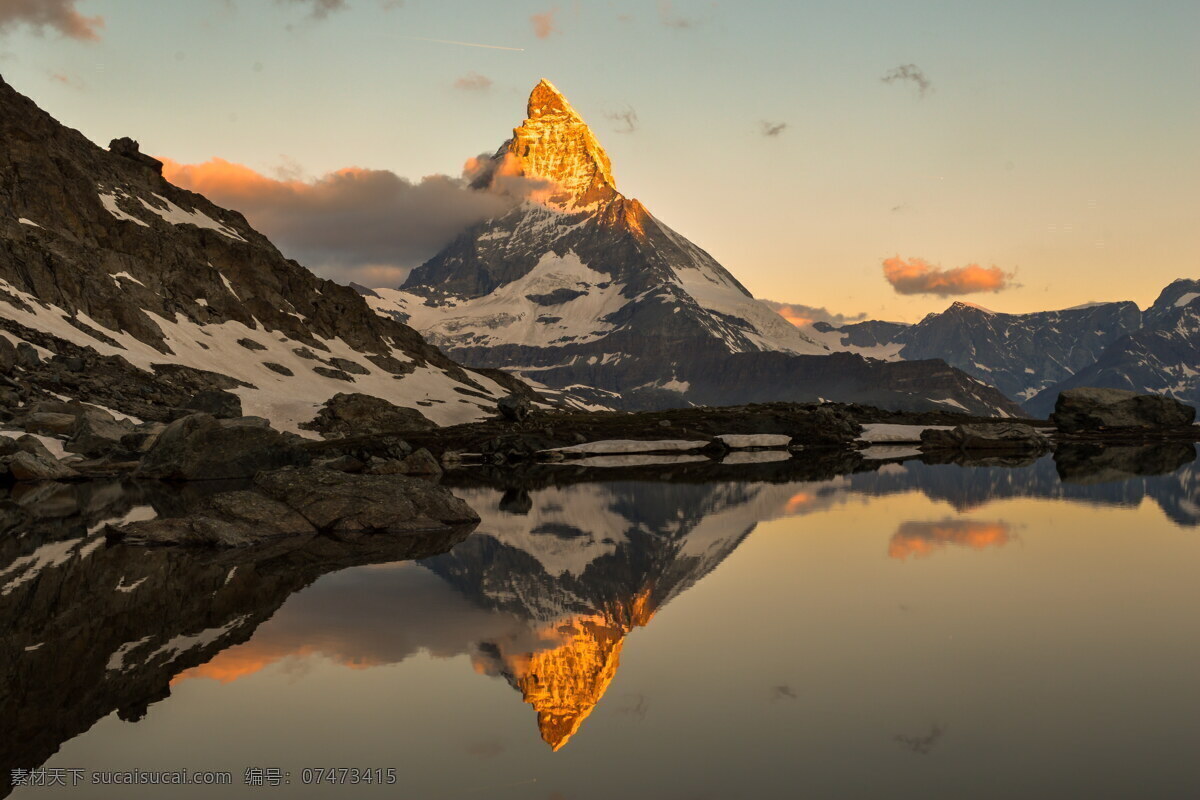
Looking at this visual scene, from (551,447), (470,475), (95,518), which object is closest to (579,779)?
(95,518)

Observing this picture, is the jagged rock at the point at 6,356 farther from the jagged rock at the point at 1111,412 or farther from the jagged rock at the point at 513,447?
the jagged rock at the point at 1111,412

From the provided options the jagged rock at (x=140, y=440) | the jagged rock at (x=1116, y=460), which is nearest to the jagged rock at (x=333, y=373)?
the jagged rock at (x=140, y=440)

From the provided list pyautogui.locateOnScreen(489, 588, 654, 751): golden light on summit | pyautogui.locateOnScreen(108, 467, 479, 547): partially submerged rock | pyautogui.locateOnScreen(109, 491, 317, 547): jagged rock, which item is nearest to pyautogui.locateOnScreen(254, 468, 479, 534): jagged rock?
pyautogui.locateOnScreen(108, 467, 479, 547): partially submerged rock

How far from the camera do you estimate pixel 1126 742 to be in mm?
13758

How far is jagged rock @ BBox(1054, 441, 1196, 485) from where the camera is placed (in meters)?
66.8

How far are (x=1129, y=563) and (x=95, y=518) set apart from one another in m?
40.0

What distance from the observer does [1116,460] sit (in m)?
83.6

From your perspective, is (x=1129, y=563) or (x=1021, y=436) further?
Result: (x=1021, y=436)

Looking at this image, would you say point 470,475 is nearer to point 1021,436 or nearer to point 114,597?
point 114,597

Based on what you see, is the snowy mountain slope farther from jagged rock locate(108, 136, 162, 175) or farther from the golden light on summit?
the golden light on summit

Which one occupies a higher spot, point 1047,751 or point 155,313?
point 155,313

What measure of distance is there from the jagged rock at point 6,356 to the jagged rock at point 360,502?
202 ft

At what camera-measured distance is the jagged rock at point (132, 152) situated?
611ft

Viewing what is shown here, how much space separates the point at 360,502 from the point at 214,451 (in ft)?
105
